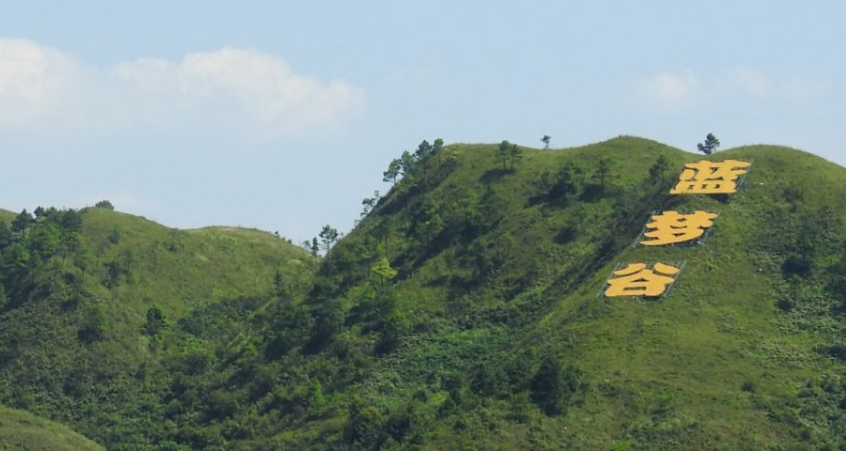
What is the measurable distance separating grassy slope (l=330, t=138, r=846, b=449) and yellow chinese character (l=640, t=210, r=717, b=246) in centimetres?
170

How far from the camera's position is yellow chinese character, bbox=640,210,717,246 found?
16525 centimetres

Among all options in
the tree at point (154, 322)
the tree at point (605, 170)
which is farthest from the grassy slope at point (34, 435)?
the tree at point (605, 170)

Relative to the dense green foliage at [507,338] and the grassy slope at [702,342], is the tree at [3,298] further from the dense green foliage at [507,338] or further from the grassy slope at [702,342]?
the grassy slope at [702,342]

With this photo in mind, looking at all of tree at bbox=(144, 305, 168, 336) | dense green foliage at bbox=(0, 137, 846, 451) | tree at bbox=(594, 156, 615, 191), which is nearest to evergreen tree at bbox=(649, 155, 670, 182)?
dense green foliage at bbox=(0, 137, 846, 451)

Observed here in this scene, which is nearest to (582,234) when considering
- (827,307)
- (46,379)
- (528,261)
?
(528,261)

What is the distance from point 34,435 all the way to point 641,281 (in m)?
62.2

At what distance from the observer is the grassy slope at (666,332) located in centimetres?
13475

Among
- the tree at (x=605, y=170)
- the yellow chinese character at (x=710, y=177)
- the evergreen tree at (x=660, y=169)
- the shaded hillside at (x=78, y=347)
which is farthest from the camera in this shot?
Answer: the tree at (x=605, y=170)

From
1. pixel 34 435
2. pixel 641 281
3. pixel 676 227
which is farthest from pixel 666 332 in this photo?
pixel 34 435

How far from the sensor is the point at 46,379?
17950 centimetres

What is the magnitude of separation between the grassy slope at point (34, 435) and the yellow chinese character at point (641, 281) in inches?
2164

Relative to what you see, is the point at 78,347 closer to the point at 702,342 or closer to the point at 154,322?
the point at 154,322

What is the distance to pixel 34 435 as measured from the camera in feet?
514

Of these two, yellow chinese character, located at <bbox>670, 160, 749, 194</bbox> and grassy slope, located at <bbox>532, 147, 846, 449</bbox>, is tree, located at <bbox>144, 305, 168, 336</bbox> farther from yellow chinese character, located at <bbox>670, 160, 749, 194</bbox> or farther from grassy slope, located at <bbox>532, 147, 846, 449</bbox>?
yellow chinese character, located at <bbox>670, 160, 749, 194</bbox>
